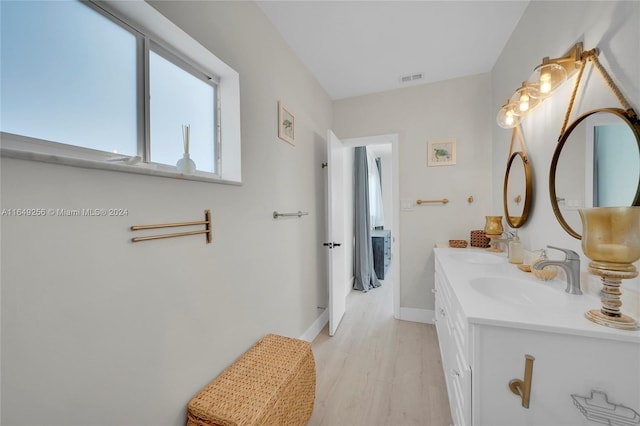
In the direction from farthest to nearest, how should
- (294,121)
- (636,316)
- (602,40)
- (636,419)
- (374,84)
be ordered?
(374,84) < (294,121) < (602,40) < (636,316) < (636,419)

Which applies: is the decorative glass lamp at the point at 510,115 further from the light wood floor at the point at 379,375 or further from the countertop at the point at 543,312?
the light wood floor at the point at 379,375

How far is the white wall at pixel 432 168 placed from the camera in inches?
95.4

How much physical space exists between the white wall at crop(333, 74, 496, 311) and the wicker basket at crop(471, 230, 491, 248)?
0.56ft

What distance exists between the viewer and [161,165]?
3.56 feet

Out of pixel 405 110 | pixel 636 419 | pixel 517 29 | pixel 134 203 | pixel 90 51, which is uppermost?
pixel 517 29

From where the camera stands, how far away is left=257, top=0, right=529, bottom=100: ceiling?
1603 millimetres

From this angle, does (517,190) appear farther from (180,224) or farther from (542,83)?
(180,224)

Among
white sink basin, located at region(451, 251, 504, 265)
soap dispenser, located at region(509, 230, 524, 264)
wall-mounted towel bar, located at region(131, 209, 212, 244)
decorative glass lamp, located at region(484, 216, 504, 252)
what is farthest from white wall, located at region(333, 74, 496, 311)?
wall-mounted towel bar, located at region(131, 209, 212, 244)

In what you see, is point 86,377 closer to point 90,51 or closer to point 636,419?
point 90,51

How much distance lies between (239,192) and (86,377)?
3.13 feet

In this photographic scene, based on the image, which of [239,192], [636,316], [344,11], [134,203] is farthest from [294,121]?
[636,316]

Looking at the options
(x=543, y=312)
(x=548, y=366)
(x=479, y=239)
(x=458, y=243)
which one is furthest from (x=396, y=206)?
(x=548, y=366)

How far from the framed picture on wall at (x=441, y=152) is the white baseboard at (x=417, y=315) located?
163cm

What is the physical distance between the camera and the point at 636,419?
67 cm
